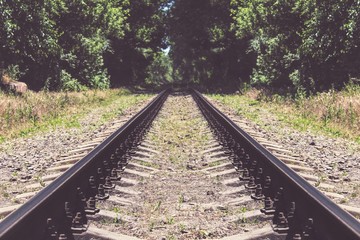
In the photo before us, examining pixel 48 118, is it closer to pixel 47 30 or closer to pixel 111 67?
pixel 47 30

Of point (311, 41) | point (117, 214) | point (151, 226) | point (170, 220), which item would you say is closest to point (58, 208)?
point (117, 214)

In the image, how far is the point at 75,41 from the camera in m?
24.9

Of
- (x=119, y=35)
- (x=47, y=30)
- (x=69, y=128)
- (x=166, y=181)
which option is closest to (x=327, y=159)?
(x=166, y=181)

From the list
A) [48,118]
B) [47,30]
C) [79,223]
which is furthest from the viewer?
[47,30]

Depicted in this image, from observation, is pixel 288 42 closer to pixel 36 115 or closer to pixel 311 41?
pixel 311 41

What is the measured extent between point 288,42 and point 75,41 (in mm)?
11053

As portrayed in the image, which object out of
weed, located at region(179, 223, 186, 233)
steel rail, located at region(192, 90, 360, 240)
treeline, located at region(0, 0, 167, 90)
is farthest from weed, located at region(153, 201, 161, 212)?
treeline, located at region(0, 0, 167, 90)

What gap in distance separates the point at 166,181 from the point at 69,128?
568cm

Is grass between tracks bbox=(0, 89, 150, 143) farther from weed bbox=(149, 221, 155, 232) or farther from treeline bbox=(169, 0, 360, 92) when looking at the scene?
treeline bbox=(169, 0, 360, 92)

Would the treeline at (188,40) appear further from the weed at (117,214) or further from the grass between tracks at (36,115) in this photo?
the weed at (117,214)

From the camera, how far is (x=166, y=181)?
5750mm

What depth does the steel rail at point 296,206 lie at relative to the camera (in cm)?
308

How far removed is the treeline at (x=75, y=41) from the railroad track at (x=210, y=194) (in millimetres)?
10167

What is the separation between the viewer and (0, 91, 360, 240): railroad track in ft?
10.6
